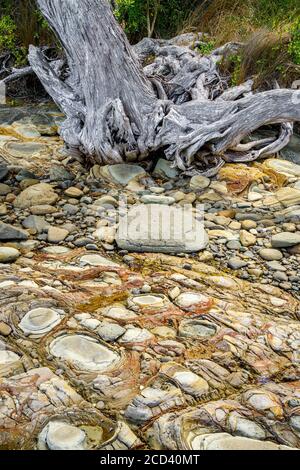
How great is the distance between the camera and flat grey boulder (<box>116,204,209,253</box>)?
11.9 feet

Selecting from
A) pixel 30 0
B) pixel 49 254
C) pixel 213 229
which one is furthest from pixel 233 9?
pixel 49 254

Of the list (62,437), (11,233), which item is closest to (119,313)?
(62,437)

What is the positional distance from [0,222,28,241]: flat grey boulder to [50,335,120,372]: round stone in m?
1.32

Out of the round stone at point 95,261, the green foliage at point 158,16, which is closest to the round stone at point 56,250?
the round stone at point 95,261

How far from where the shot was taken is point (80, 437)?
6.38 feet

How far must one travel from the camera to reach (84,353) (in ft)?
7.98

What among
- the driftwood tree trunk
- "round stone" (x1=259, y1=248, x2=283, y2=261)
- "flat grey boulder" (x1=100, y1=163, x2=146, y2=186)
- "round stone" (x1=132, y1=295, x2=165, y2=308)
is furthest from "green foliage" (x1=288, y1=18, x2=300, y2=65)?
"round stone" (x1=132, y1=295, x2=165, y2=308)

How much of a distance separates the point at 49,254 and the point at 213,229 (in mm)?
1318

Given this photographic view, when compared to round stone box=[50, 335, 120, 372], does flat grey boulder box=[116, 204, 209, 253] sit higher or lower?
lower

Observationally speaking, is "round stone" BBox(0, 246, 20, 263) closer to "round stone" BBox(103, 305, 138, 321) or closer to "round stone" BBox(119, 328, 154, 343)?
"round stone" BBox(103, 305, 138, 321)

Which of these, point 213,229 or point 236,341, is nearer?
point 236,341

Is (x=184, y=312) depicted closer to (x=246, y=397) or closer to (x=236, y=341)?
(x=236, y=341)

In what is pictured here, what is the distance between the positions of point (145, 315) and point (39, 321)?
59cm

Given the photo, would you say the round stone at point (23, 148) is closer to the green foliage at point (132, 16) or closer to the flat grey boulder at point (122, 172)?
the flat grey boulder at point (122, 172)
